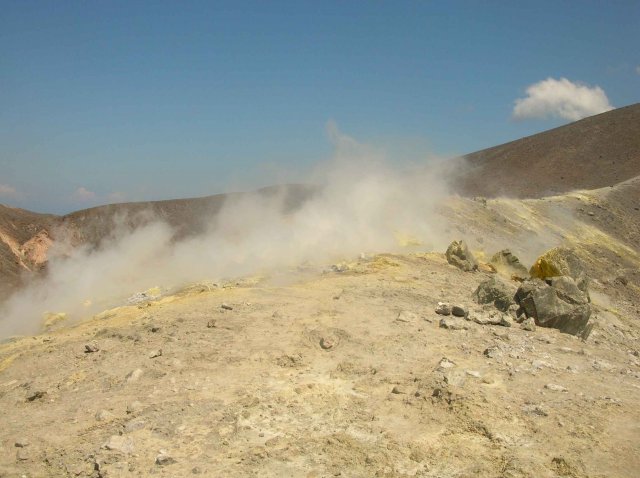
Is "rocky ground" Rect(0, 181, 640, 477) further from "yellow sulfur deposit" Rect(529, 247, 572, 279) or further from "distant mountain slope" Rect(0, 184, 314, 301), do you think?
"distant mountain slope" Rect(0, 184, 314, 301)

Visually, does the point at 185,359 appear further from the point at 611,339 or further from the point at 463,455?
the point at 611,339

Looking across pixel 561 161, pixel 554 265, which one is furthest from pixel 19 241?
pixel 561 161

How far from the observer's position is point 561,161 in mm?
36406

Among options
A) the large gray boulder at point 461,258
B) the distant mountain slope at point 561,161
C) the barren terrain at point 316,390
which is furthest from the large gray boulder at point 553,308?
the distant mountain slope at point 561,161

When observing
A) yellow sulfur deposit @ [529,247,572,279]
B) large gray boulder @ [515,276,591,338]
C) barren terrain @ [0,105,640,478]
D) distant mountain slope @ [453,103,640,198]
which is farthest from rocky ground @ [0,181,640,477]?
distant mountain slope @ [453,103,640,198]

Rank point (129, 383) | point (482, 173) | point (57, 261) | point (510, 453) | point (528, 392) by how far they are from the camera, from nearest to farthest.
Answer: point (510, 453), point (528, 392), point (129, 383), point (57, 261), point (482, 173)

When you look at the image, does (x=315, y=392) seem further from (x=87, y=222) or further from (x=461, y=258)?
(x=87, y=222)

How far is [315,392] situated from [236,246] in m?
7.47

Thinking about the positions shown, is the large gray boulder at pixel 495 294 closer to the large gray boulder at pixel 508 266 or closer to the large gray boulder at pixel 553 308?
the large gray boulder at pixel 553 308

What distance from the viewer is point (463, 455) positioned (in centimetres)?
434

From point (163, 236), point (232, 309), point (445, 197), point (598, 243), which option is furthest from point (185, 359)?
point (598, 243)

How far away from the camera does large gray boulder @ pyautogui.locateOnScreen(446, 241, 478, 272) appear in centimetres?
1100

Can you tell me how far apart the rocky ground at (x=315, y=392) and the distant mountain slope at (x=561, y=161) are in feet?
80.9

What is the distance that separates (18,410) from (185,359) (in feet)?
5.88
